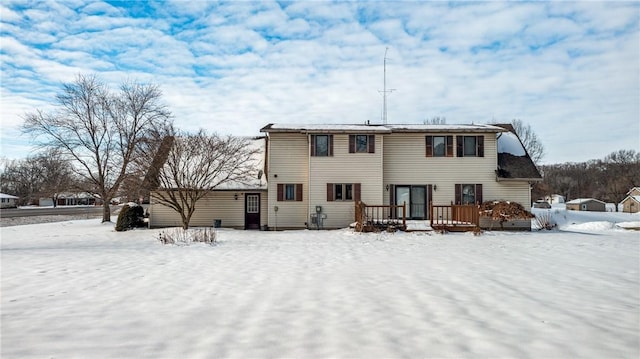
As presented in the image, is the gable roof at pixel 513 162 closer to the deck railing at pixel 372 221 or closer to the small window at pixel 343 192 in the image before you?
the deck railing at pixel 372 221

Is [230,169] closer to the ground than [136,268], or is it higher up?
higher up

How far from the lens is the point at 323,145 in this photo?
67.4 feet

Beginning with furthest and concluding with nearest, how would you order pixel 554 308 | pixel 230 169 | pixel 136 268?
pixel 230 169 → pixel 136 268 → pixel 554 308

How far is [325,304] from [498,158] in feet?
61.7

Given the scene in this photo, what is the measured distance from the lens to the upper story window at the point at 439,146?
21.0 m

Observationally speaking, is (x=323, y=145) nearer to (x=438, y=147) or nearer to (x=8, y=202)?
(x=438, y=147)

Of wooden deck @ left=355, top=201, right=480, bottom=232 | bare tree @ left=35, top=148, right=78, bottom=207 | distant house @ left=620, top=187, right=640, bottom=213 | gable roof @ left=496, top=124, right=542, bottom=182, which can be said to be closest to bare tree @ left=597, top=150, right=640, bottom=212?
distant house @ left=620, top=187, right=640, bottom=213

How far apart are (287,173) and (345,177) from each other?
3.05 metres

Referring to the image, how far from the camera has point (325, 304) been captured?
20.1 ft

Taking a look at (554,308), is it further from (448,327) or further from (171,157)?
(171,157)

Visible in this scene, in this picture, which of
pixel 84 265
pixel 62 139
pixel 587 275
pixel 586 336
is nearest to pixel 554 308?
pixel 586 336

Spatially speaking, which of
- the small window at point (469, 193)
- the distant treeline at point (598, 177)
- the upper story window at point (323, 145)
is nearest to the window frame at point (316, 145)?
the upper story window at point (323, 145)

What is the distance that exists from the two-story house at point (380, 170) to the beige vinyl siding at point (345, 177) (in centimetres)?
5

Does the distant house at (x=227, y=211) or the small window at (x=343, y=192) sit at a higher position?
the small window at (x=343, y=192)
